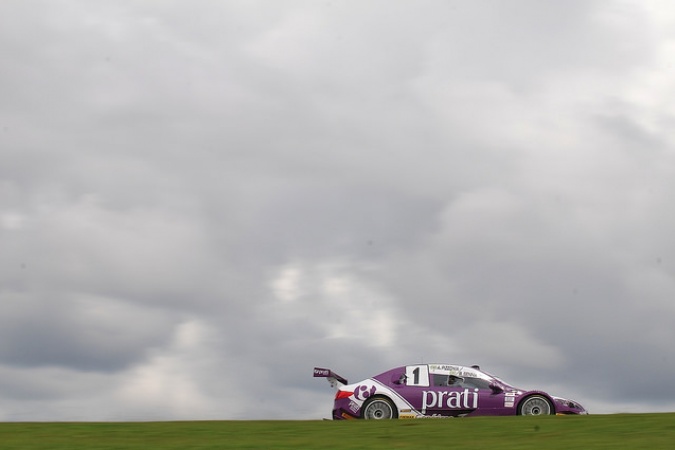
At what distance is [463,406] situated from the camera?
73.7ft

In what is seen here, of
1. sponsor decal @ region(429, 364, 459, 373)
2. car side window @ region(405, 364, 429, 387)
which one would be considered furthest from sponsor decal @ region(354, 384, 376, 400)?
sponsor decal @ region(429, 364, 459, 373)

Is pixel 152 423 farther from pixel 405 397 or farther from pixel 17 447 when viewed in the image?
pixel 405 397

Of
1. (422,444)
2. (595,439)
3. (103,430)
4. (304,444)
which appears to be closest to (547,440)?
(595,439)

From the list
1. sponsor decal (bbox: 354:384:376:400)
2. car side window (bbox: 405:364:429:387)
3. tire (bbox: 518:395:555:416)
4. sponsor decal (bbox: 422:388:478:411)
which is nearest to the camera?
tire (bbox: 518:395:555:416)

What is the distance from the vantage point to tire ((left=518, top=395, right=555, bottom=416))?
72.2 feet

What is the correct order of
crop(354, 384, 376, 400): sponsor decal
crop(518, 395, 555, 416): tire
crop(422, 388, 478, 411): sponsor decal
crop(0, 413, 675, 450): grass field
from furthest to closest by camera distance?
crop(422, 388, 478, 411): sponsor decal, crop(354, 384, 376, 400): sponsor decal, crop(518, 395, 555, 416): tire, crop(0, 413, 675, 450): grass field

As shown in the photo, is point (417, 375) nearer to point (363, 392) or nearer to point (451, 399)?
point (451, 399)

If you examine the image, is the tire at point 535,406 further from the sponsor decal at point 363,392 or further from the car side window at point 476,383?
the sponsor decal at point 363,392

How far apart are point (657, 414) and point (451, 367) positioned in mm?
5775

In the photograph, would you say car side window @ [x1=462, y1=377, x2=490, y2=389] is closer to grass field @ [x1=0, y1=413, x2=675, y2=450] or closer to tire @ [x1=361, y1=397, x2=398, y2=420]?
tire @ [x1=361, y1=397, x2=398, y2=420]

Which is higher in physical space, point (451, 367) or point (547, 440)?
point (451, 367)

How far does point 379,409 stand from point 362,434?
6.86m

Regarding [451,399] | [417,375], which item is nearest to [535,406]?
[451,399]

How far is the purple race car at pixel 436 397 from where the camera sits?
72.5 feet
